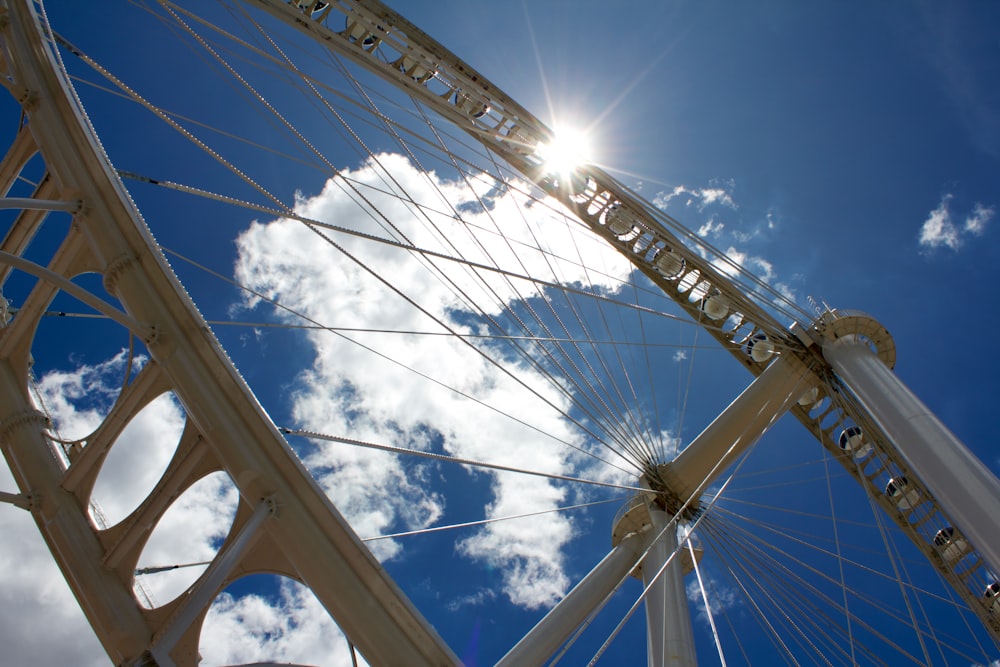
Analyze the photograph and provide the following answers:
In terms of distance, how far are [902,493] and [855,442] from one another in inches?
99.5

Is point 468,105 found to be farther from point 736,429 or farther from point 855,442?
point 855,442

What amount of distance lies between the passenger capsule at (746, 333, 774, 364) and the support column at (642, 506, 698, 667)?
4427 mm

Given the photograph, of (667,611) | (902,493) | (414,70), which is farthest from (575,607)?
(902,493)

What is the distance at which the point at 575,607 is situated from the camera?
10688 mm

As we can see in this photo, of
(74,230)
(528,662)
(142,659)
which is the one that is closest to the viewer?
(142,659)

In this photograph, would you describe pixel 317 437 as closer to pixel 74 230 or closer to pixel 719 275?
pixel 74 230

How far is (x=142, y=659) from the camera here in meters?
4.54

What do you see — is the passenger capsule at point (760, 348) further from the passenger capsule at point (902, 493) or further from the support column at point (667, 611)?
the support column at point (667, 611)

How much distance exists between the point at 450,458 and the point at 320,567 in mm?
2870

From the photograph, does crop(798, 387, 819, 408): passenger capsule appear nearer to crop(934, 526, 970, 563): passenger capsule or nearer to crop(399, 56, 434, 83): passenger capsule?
crop(934, 526, 970, 563): passenger capsule

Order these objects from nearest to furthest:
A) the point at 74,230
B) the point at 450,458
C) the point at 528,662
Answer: the point at 74,230
the point at 450,458
the point at 528,662

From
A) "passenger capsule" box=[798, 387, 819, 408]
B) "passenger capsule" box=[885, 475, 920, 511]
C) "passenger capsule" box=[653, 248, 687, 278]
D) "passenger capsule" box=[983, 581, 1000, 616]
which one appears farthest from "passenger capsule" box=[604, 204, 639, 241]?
"passenger capsule" box=[983, 581, 1000, 616]

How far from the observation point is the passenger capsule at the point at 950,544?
15961 mm

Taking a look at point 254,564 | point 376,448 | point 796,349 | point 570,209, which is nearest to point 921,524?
point 796,349
